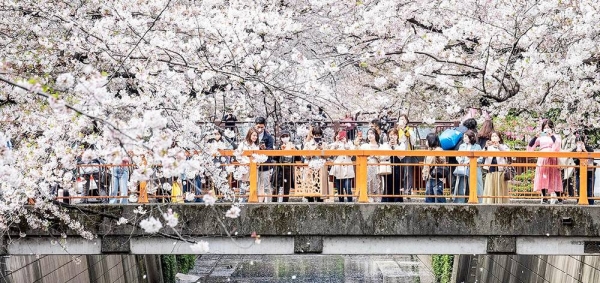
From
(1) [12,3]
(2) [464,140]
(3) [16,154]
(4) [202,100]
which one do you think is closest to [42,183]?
(3) [16,154]

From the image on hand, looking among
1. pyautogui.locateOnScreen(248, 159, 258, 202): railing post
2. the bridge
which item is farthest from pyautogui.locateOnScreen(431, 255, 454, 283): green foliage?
pyautogui.locateOnScreen(248, 159, 258, 202): railing post

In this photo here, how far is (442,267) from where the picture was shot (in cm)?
2842

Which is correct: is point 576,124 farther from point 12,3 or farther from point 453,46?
point 12,3

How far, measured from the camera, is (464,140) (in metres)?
15.1

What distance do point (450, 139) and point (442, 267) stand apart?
13.9 meters

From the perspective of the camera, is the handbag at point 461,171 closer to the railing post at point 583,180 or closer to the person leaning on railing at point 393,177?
the person leaning on railing at point 393,177

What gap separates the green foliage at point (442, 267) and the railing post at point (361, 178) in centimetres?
1314

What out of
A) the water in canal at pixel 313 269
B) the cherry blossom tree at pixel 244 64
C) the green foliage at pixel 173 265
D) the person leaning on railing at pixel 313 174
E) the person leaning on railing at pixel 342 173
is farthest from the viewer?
the water in canal at pixel 313 269

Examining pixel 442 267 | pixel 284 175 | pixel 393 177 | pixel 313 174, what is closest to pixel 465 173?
pixel 393 177

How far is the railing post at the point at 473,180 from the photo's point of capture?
1407 centimetres

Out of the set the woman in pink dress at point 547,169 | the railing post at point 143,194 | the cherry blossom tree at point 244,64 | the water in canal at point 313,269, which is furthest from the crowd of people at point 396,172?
the water in canal at point 313,269

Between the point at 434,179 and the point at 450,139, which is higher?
the point at 450,139

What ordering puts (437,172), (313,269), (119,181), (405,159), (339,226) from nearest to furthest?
(339,226), (437,172), (405,159), (119,181), (313,269)

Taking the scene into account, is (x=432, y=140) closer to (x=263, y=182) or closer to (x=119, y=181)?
(x=263, y=182)
